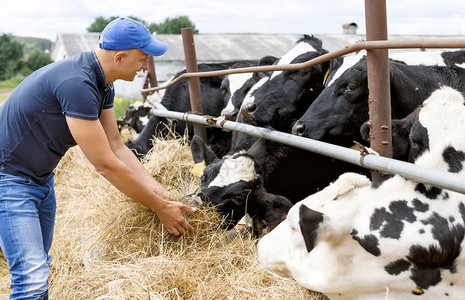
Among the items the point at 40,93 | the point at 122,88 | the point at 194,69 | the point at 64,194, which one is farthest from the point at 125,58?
the point at 122,88

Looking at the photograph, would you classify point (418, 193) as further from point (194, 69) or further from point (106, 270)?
point (194, 69)

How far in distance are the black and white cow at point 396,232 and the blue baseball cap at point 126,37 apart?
48.8 inches

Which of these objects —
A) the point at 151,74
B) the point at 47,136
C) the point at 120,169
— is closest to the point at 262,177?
the point at 120,169

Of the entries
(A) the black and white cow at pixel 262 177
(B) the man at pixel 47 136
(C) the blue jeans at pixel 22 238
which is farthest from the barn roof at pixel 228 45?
(C) the blue jeans at pixel 22 238

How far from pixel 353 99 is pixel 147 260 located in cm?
173

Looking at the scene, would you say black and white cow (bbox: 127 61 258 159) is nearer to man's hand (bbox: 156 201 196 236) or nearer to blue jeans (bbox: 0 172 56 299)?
man's hand (bbox: 156 201 196 236)

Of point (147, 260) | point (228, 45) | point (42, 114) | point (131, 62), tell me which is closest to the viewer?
point (42, 114)

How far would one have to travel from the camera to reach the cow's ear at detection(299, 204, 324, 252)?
77.0 inches

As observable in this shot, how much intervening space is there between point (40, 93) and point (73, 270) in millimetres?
1281

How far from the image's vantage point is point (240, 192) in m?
3.72

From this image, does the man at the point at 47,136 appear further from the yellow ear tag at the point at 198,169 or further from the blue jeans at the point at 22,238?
the yellow ear tag at the point at 198,169

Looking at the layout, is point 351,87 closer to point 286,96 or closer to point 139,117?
point 286,96

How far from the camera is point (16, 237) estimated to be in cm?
254

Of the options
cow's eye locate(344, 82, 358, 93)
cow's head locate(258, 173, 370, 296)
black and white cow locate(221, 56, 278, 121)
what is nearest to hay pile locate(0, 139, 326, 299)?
cow's head locate(258, 173, 370, 296)
